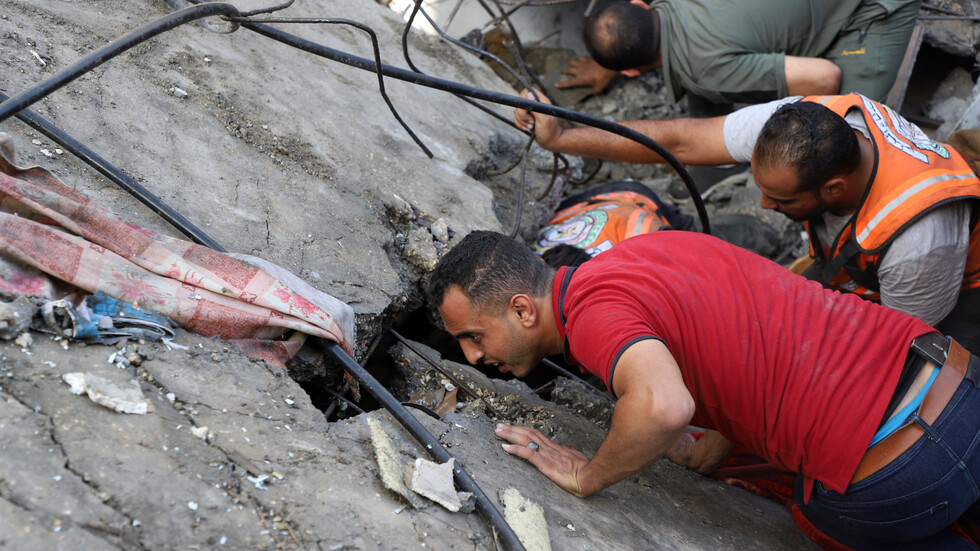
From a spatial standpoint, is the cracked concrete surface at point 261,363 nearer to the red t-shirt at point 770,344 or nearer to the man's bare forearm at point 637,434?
the man's bare forearm at point 637,434

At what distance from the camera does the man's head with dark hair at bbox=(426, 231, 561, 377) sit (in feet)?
6.63

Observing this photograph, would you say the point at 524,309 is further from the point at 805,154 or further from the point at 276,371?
the point at 805,154

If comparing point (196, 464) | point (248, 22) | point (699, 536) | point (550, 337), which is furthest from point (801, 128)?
point (196, 464)

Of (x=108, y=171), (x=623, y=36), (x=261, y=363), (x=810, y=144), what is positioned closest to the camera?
(x=261, y=363)

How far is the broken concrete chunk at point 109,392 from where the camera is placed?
57.0 inches

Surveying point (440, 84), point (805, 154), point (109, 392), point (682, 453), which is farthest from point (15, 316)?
point (805, 154)

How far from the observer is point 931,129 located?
18.2 feet

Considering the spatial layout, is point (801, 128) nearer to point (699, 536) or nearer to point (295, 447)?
point (699, 536)

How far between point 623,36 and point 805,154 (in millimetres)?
2400

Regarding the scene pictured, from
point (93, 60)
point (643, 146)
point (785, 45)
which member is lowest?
point (93, 60)

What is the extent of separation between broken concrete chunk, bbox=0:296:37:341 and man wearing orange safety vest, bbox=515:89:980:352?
7.48ft

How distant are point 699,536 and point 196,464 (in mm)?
1430

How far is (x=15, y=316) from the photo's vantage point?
147 cm

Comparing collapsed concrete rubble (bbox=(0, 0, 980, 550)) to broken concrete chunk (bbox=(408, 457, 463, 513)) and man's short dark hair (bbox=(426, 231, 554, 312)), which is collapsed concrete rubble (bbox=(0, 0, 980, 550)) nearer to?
broken concrete chunk (bbox=(408, 457, 463, 513))
